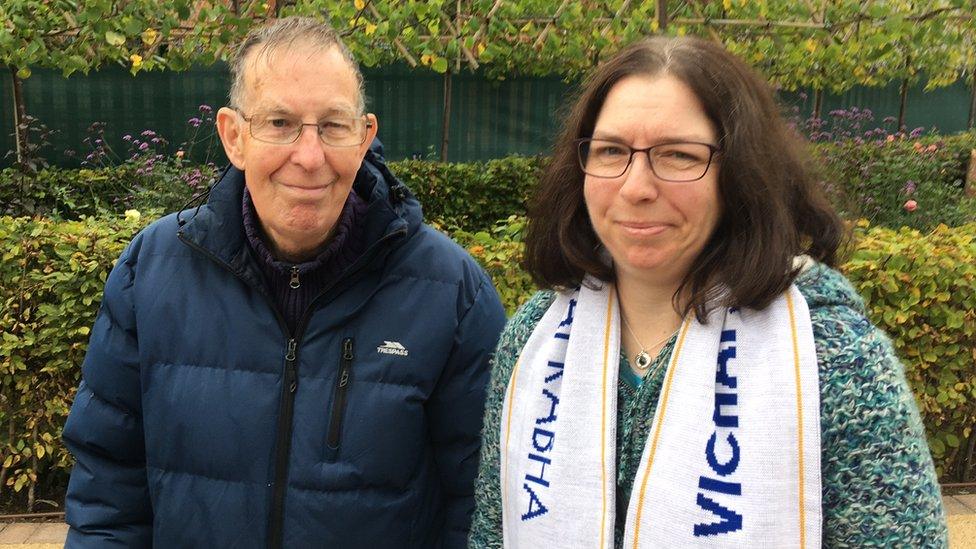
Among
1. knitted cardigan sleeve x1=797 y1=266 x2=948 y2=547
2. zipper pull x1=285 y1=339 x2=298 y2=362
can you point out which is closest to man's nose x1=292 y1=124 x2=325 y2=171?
zipper pull x1=285 y1=339 x2=298 y2=362

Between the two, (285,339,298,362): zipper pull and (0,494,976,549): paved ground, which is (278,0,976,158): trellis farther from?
(285,339,298,362): zipper pull

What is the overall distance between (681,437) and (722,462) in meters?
0.08

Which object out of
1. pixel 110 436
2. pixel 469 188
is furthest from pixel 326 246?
pixel 469 188

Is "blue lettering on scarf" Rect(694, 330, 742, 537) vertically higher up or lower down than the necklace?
lower down

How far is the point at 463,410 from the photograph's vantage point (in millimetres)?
1974

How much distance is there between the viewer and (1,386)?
386 cm

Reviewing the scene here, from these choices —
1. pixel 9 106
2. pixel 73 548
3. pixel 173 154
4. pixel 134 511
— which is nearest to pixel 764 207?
pixel 134 511

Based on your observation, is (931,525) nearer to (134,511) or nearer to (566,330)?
(566,330)

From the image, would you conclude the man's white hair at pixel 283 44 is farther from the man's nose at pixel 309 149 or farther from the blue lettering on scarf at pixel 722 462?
the blue lettering on scarf at pixel 722 462

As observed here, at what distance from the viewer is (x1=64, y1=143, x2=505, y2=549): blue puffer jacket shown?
186 cm

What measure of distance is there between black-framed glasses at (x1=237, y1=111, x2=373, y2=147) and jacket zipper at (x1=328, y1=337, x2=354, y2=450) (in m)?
0.44

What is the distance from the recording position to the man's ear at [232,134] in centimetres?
188

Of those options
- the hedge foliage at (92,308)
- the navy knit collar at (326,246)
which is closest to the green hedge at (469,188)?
the hedge foliage at (92,308)

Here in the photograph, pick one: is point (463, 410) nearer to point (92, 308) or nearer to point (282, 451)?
point (282, 451)
